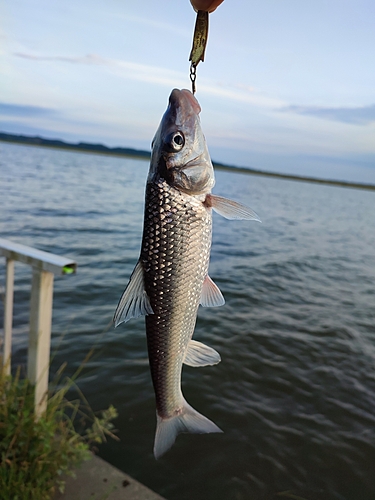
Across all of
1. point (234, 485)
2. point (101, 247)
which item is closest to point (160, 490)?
point (234, 485)

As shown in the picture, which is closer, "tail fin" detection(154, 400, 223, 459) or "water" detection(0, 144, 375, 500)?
"tail fin" detection(154, 400, 223, 459)

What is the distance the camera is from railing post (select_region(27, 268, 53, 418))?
3.62 m

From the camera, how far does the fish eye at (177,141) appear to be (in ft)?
5.41

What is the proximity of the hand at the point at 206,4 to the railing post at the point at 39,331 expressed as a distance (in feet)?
8.19

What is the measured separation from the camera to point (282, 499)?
194 inches

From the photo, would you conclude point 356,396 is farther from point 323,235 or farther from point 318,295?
point 323,235

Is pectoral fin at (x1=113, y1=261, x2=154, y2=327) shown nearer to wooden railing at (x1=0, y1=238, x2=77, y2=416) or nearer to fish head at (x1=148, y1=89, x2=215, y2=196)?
fish head at (x1=148, y1=89, x2=215, y2=196)

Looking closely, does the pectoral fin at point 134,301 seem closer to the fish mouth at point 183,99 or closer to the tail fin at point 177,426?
the tail fin at point 177,426

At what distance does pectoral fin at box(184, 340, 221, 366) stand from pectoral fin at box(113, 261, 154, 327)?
1.11ft

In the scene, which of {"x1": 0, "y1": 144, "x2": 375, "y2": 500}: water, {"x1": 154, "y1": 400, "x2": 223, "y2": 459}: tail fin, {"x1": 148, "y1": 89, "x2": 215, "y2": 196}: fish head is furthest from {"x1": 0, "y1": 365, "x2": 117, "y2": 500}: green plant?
{"x1": 148, "y1": 89, "x2": 215, "y2": 196}: fish head

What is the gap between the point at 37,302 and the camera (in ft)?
12.0

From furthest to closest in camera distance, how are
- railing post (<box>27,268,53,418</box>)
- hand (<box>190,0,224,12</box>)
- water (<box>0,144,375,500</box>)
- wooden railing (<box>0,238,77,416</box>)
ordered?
water (<box>0,144,375,500</box>), railing post (<box>27,268,53,418</box>), wooden railing (<box>0,238,77,416</box>), hand (<box>190,0,224,12</box>)

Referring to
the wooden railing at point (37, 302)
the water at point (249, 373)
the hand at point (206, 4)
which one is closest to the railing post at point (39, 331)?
the wooden railing at point (37, 302)

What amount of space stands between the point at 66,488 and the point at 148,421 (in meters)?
Result: 2.57
